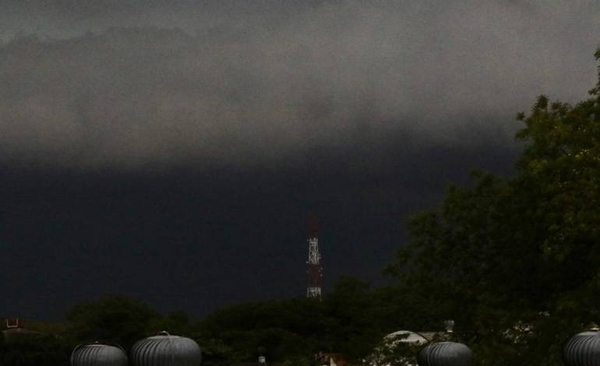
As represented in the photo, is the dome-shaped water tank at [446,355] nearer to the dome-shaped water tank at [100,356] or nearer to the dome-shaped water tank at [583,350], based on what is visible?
the dome-shaped water tank at [583,350]

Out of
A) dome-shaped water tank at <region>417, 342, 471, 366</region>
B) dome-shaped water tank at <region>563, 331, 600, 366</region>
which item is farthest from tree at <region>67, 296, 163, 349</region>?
dome-shaped water tank at <region>563, 331, 600, 366</region>

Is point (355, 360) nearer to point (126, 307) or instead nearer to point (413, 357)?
point (126, 307)

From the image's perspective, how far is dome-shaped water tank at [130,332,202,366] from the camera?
14.0 metres

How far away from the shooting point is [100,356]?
14742mm

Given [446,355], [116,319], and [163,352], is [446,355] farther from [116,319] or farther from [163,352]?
[116,319]

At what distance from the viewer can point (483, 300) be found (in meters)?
35.1

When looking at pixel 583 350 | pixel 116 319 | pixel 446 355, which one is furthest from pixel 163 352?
pixel 116 319

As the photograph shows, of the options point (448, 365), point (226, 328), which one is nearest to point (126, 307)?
point (226, 328)

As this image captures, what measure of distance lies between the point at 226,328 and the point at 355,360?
1582 cm

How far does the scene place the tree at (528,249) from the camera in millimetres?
30531

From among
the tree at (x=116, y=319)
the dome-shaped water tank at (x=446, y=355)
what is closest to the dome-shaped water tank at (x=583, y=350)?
the dome-shaped water tank at (x=446, y=355)

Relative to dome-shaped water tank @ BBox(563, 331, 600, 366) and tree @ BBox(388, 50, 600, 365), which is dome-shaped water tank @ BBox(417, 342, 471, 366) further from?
tree @ BBox(388, 50, 600, 365)

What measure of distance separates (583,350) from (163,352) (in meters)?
4.76

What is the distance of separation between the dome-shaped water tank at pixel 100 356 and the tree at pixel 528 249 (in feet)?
54.4
